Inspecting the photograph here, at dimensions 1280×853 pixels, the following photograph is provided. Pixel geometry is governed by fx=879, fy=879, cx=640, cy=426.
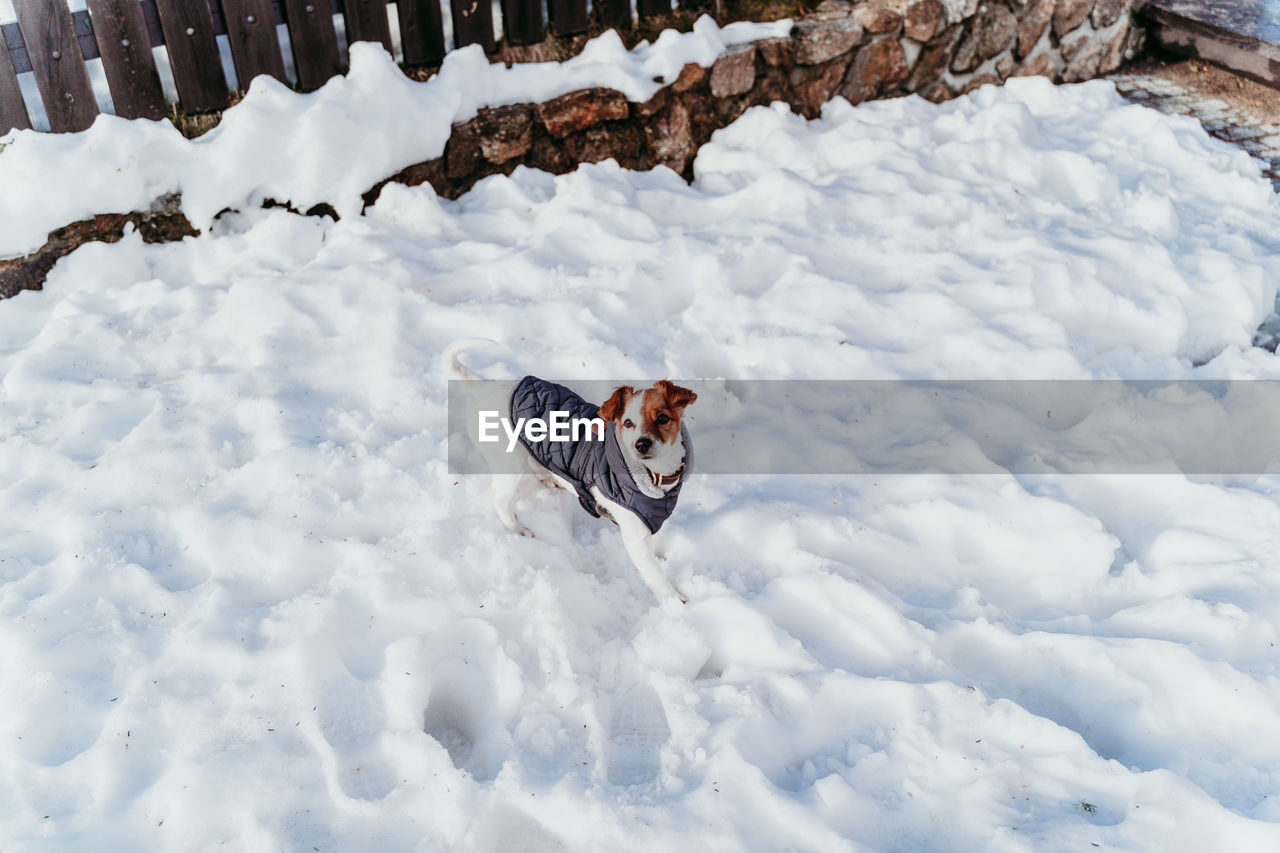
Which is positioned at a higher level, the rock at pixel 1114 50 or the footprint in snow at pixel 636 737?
the rock at pixel 1114 50

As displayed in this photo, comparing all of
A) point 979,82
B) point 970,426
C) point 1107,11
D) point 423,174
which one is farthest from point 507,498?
point 1107,11

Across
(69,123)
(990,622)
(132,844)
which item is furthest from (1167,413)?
(69,123)

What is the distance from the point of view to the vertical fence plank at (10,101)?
3.38 meters

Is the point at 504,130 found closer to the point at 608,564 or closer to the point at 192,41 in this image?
the point at 192,41

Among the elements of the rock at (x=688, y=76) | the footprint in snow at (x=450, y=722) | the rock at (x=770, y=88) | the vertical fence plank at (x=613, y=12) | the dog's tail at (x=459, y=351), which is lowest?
the footprint in snow at (x=450, y=722)

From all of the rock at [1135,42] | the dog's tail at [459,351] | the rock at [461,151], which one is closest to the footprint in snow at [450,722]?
the dog's tail at [459,351]

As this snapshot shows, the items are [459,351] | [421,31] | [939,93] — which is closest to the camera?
[459,351]

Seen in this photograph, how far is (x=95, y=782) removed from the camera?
2.00 m

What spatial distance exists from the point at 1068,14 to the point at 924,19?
117cm

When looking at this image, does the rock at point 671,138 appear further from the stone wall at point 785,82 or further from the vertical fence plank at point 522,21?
the vertical fence plank at point 522,21

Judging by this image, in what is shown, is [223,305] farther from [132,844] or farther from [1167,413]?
[1167,413]

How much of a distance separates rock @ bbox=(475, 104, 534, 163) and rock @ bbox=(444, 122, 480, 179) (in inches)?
1.2

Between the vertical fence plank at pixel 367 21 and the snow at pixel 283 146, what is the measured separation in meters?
0.08

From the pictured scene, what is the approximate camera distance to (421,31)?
4.08 m
